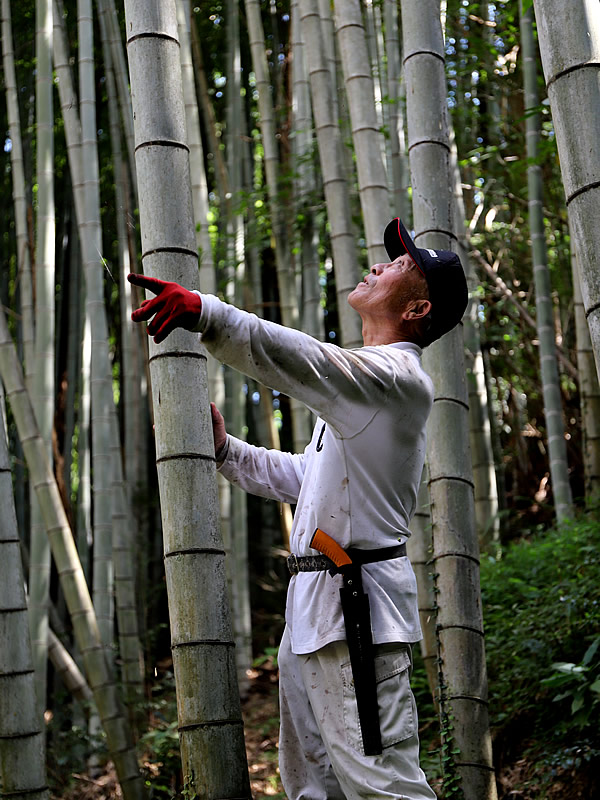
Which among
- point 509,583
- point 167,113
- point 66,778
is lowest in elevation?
point 66,778

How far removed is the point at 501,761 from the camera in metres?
3.31

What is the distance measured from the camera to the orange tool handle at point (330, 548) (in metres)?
1.70

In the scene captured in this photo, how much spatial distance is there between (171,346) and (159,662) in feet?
20.5

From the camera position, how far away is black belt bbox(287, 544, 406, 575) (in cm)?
174

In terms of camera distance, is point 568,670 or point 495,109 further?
point 495,109

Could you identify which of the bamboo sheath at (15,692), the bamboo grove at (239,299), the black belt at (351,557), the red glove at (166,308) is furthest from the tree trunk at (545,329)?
the red glove at (166,308)

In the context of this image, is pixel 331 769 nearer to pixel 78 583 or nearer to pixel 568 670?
pixel 568 670

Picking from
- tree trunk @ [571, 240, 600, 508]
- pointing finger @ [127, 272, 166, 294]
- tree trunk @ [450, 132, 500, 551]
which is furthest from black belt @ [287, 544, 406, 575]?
tree trunk @ [450, 132, 500, 551]

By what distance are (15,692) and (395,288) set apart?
1.68m

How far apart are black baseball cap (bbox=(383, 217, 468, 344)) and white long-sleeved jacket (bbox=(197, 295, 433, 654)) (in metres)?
0.11

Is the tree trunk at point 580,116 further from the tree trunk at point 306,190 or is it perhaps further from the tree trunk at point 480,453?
the tree trunk at point 306,190

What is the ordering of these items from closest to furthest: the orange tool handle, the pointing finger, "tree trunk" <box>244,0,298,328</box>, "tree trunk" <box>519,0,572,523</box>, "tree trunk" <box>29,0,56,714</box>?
1. the pointing finger
2. the orange tool handle
3. "tree trunk" <box>29,0,56,714</box>
4. "tree trunk" <box>519,0,572,523</box>
5. "tree trunk" <box>244,0,298,328</box>

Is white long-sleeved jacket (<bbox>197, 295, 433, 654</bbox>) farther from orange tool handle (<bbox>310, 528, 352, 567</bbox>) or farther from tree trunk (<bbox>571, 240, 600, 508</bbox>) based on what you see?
tree trunk (<bbox>571, 240, 600, 508</bbox>)

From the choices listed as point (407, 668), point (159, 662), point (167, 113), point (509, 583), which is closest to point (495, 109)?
point (509, 583)
